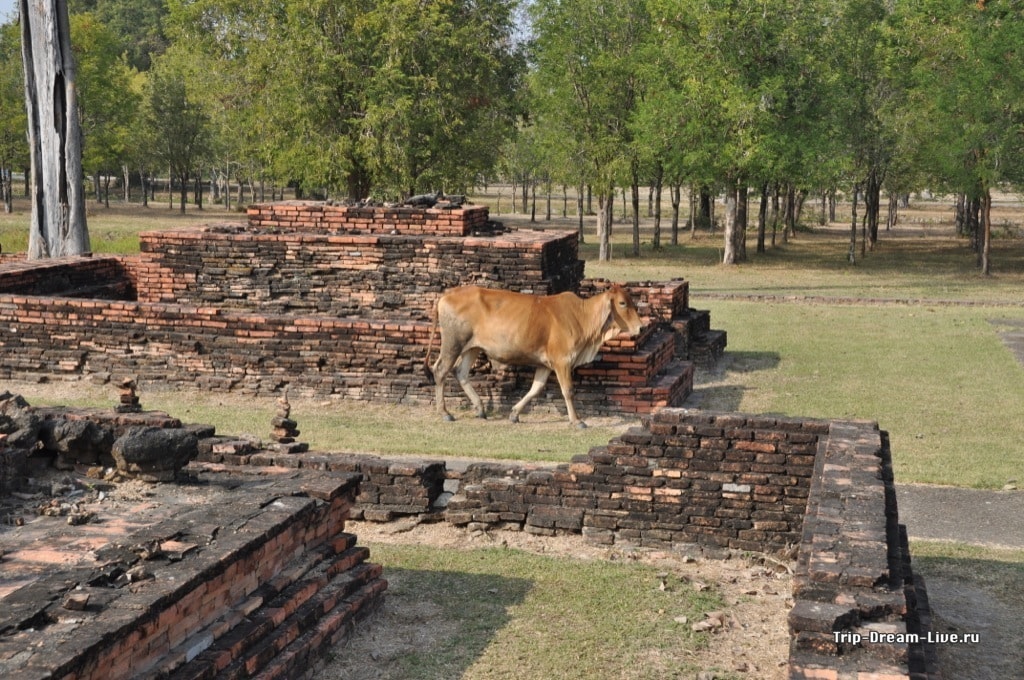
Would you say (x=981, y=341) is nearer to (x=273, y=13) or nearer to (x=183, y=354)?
(x=183, y=354)

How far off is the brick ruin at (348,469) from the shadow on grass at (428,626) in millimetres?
181

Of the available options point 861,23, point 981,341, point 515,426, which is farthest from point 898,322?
point 861,23

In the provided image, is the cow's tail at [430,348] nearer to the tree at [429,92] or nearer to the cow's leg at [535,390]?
the cow's leg at [535,390]

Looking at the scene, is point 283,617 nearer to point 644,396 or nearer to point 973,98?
point 644,396

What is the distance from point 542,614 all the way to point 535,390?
591 centimetres

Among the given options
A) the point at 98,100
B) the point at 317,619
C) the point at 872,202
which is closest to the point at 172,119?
the point at 98,100

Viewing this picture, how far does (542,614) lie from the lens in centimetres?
743

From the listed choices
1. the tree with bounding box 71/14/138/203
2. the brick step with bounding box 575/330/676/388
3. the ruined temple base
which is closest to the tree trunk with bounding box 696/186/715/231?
the tree with bounding box 71/14/138/203

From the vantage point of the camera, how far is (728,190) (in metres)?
31.5

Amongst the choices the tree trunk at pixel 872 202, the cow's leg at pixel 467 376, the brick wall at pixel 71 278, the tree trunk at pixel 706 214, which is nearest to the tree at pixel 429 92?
the tree trunk at pixel 872 202

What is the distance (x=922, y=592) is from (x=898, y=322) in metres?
14.0

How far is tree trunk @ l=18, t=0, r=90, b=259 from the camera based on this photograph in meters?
22.3

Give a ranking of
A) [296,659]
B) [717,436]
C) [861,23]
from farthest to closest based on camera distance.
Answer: [861,23], [717,436], [296,659]

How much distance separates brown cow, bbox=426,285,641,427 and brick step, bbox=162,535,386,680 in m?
5.70
